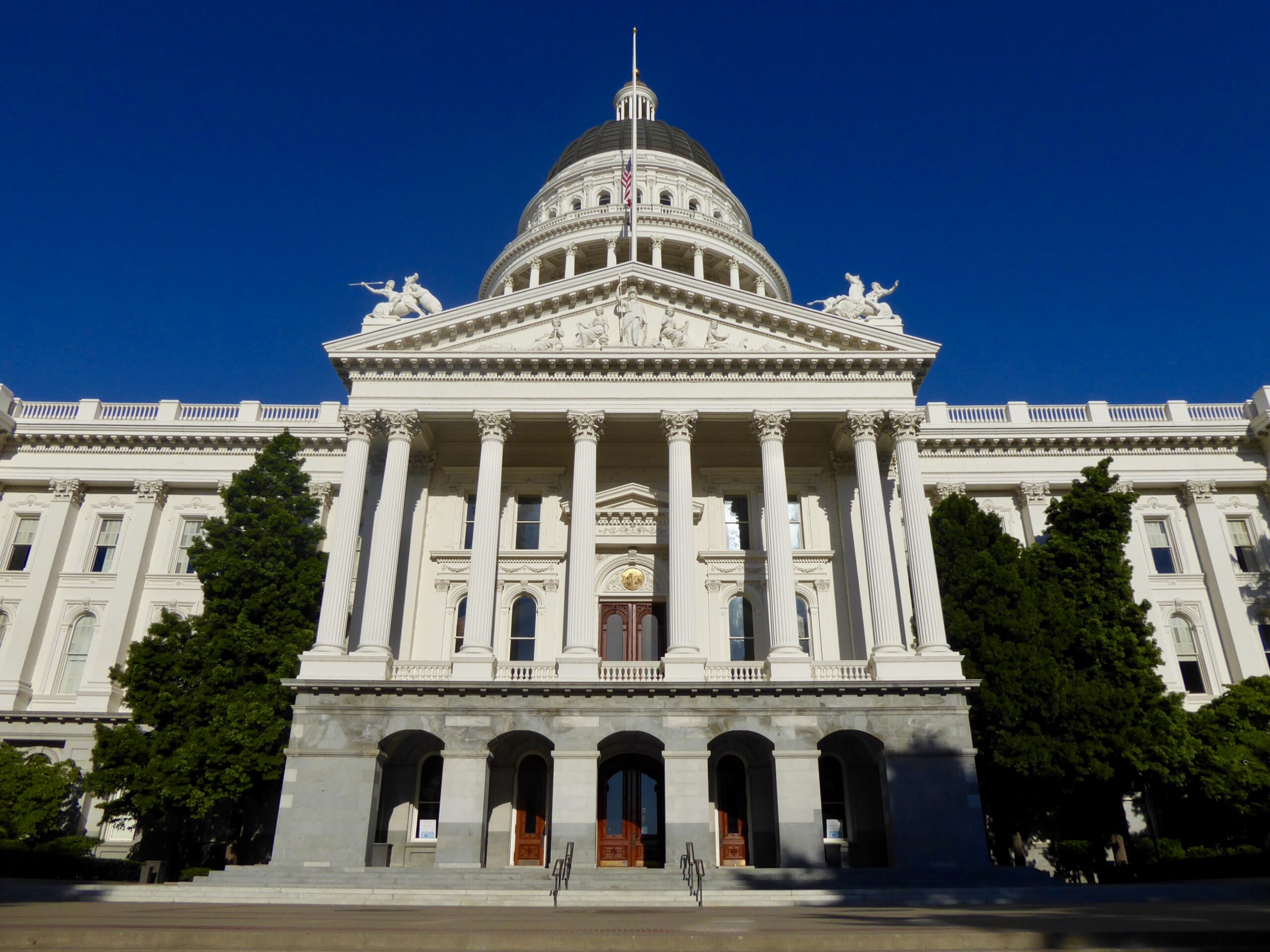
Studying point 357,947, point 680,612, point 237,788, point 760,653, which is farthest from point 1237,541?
A: point 357,947

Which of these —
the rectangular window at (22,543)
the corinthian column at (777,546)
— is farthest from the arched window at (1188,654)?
the rectangular window at (22,543)

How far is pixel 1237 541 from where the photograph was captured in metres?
38.1

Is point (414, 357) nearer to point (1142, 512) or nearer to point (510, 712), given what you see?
point (510, 712)

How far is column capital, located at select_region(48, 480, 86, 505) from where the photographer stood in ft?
125

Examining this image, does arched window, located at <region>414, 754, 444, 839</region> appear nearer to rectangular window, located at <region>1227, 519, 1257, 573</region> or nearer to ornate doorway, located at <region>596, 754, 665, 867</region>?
ornate doorway, located at <region>596, 754, 665, 867</region>

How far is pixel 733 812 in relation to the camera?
29.5 m

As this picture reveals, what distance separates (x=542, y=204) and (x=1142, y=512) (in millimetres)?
39899

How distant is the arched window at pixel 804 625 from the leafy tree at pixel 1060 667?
4.70 meters

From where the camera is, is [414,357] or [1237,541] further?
[1237,541]

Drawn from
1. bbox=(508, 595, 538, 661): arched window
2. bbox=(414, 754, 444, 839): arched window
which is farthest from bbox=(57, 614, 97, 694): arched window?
bbox=(508, 595, 538, 661): arched window

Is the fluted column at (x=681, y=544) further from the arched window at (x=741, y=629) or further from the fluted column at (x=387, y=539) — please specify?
the fluted column at (x=387, y=539)

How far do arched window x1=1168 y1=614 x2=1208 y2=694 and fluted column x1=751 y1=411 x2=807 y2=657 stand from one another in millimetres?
17323

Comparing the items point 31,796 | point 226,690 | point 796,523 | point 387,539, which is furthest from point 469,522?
point 31,796

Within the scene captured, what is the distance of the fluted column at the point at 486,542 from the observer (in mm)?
27516
